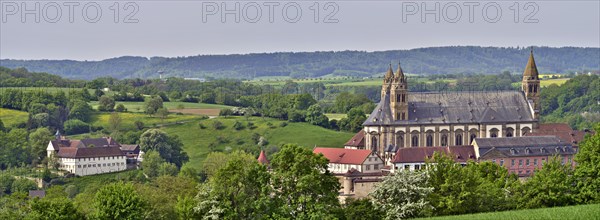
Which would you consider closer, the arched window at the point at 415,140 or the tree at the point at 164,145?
the arched window at the point at 415,140

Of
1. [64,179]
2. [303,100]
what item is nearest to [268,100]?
[303,100]

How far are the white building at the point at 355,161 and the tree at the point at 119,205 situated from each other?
37.7m

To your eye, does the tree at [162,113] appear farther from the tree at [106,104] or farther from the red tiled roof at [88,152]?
the red tiled roof at [88,152]

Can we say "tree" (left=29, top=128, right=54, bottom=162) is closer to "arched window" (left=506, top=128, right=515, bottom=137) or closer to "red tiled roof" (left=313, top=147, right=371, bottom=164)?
"red tiled roof" (left=313, top=147, right=371, bottom=164)

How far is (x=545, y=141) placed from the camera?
116m

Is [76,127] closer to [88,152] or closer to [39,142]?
[39,142]

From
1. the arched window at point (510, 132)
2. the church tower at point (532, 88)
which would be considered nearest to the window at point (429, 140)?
the arched window at point (510, 132)

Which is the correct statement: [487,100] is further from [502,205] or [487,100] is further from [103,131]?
[103,131]

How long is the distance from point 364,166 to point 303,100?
3158 inches

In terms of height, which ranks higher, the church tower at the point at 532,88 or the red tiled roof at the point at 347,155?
the church tower at the point at 532,88

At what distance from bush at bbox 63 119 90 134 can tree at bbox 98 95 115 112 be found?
10.9 m

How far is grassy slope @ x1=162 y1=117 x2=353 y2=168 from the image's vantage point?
479ft

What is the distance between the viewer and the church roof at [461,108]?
120188 mm

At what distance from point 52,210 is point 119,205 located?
14.6 feet
